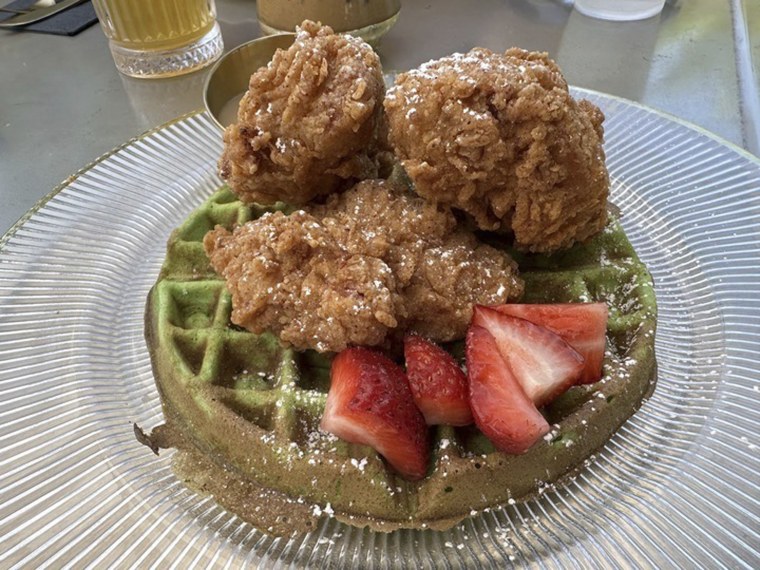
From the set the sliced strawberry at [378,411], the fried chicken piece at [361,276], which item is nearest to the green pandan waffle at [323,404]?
the sliced strawberry at [378,411]

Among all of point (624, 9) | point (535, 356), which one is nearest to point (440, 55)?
point (624, 9)

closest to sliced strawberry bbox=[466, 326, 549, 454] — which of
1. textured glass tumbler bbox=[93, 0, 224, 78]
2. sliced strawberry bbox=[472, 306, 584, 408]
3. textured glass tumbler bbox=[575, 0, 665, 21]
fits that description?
sliced strawberry bbox=[472, 306, 584, 408]

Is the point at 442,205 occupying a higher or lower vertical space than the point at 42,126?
higher

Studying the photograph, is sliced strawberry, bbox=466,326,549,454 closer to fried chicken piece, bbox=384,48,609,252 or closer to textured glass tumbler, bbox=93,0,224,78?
fried chicken piece, bbox=384,48,609,252

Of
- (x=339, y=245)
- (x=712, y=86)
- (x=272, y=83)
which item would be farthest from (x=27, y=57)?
(x=712, y=86)

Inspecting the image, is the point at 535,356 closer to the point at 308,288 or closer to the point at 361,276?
the point at 361,276

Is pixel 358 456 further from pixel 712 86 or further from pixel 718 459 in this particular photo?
pixel 712 86
